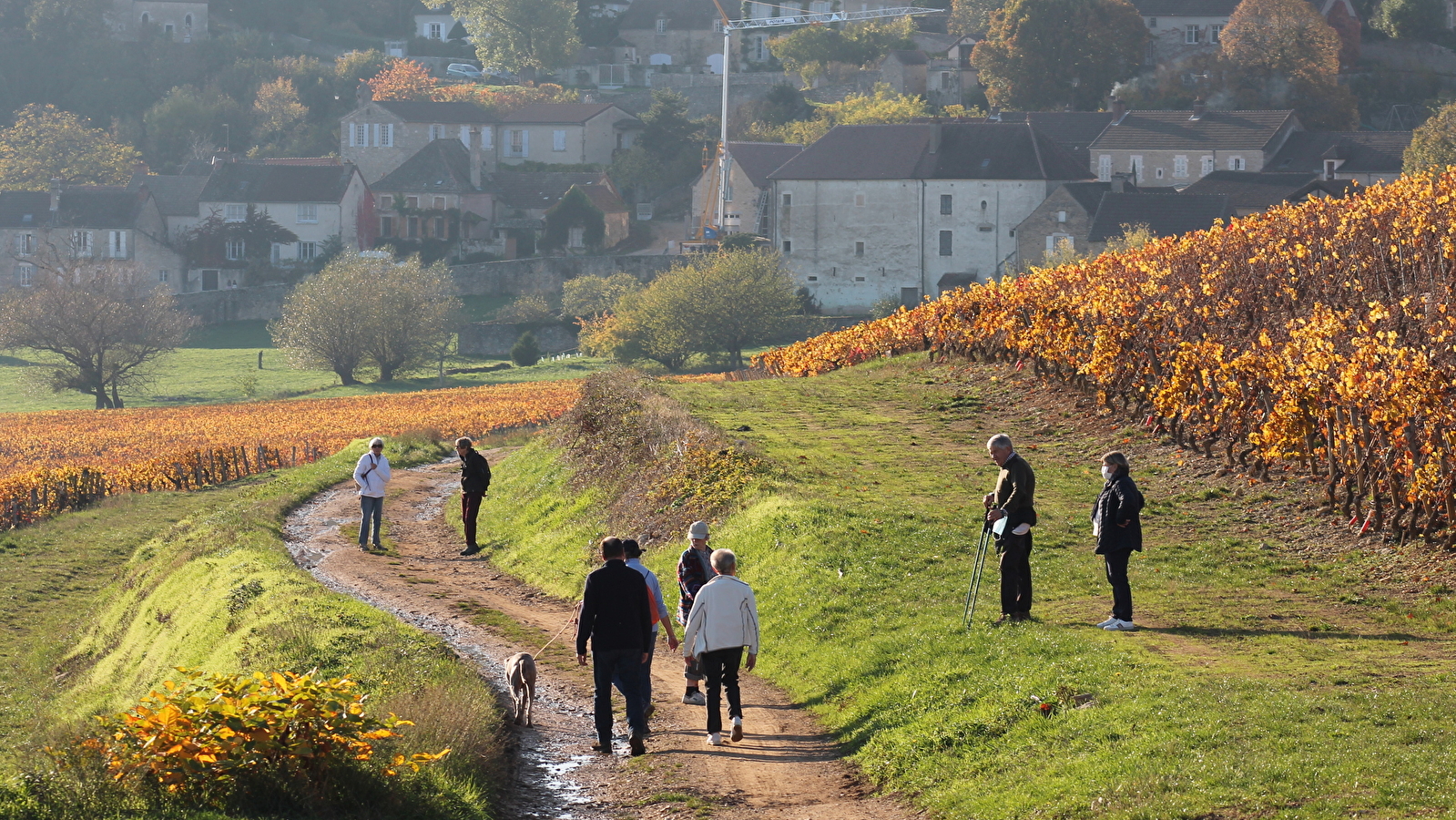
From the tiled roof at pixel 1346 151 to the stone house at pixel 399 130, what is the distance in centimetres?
5382

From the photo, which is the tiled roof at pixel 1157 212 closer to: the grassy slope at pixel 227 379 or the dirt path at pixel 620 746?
the grassy slope at pixel 227 379

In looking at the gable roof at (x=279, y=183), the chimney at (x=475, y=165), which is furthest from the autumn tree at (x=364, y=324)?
the gable roof at (x=279, y=183)

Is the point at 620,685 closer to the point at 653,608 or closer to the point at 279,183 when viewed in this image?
the point at 653,608

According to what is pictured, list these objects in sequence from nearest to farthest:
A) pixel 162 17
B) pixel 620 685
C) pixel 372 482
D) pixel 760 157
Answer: pixel 620 685 → pixel 372 482 → pixel 760 157 → pixel 162 17

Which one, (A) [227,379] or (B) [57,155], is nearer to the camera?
(A) [227,379]

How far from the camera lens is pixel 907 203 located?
86.5 m

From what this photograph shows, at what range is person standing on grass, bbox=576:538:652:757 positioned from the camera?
1246cm

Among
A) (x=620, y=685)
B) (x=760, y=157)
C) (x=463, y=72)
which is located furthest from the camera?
(x=463, y=72)

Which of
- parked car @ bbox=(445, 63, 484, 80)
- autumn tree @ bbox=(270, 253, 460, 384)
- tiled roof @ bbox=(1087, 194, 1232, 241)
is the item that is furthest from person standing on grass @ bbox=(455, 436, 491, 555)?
parked car @ bbox=(445, 63, 484, 80)

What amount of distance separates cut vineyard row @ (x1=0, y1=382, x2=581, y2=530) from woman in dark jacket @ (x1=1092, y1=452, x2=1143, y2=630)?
25801 millimetres

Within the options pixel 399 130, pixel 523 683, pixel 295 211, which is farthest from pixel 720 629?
pixel 399 130

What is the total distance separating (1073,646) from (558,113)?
101296mm

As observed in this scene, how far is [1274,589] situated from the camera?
16.1m

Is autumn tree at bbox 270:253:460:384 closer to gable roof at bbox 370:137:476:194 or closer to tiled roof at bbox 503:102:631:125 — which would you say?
gable roof at bbox 370:137:476:194
